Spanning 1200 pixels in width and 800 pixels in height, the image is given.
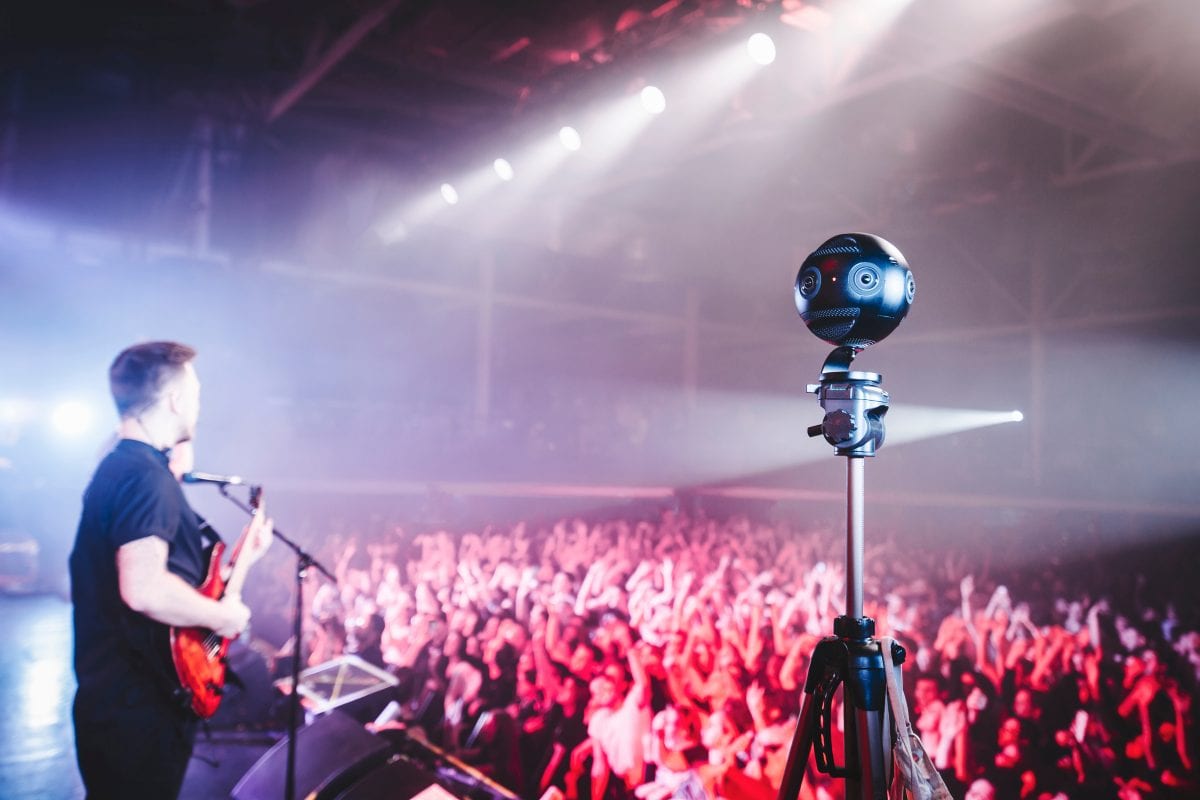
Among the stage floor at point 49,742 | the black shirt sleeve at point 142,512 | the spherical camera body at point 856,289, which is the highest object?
the spherical camera body at point 856,289

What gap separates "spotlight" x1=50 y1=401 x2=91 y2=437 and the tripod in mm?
9948

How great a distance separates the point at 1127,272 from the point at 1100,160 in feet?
10.3

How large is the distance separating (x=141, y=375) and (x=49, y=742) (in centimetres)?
263

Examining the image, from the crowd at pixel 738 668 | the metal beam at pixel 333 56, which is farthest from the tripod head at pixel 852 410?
the metal beam at pixel 333 56

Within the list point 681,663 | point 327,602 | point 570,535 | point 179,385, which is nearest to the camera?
point 179,385

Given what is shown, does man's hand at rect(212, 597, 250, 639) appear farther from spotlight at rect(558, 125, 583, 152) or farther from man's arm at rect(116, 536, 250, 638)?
spotlight at rect(558, 125, 583, 152)

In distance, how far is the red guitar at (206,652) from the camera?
1794 millimetres

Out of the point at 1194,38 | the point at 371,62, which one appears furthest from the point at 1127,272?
the point at 371,62

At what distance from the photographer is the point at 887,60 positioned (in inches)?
189

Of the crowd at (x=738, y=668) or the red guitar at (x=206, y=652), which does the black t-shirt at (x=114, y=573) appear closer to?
the red guitar at (x=206, y=652)

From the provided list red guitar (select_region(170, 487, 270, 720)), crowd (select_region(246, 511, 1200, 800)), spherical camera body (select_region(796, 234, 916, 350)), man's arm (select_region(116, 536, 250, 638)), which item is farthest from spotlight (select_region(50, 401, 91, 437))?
spherical camera body (select_region(796, 234, 916, 350))

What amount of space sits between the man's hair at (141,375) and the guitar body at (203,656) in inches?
18.3

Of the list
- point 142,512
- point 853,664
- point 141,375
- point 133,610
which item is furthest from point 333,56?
point 853,664

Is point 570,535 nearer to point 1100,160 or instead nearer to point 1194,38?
point 1194,38
